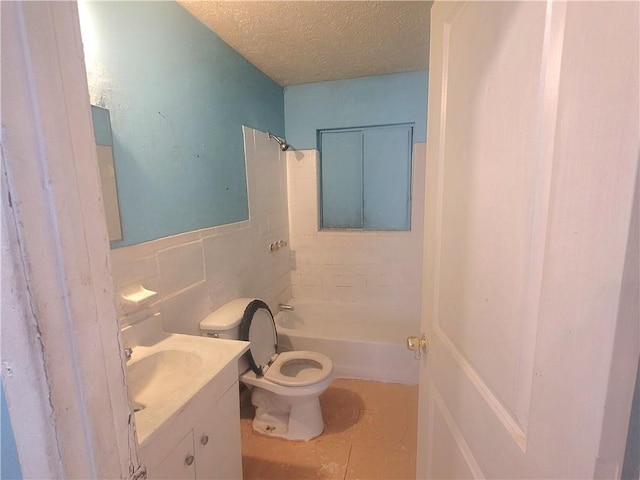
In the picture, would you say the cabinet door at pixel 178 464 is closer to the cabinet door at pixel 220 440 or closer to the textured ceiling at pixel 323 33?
the cabinet door at pixel 220 440

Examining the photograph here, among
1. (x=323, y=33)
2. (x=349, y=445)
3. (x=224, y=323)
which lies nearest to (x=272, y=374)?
(x=224, y=323)

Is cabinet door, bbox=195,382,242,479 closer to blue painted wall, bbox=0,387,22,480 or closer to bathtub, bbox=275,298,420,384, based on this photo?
blue painted wall, bbox=0,387,22,480

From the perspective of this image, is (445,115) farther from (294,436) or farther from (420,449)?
(294,436)


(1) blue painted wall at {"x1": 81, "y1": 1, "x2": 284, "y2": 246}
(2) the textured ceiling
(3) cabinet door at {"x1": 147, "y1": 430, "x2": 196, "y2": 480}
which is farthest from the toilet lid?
(2) the textured ceiling

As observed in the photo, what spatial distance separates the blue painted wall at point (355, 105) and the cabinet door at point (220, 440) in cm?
226

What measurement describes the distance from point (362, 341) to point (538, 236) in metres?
2.14

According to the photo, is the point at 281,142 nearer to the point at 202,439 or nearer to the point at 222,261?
the point at 222,261

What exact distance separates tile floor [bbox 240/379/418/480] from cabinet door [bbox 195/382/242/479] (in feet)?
1.39

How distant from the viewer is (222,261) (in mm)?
1923

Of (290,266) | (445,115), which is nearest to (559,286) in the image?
(445,115)

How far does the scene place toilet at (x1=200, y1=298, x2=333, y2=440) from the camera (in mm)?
1757

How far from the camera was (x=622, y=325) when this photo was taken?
0.32m

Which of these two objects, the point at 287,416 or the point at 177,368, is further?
the point at 287,416

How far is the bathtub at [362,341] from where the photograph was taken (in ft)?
7.81
